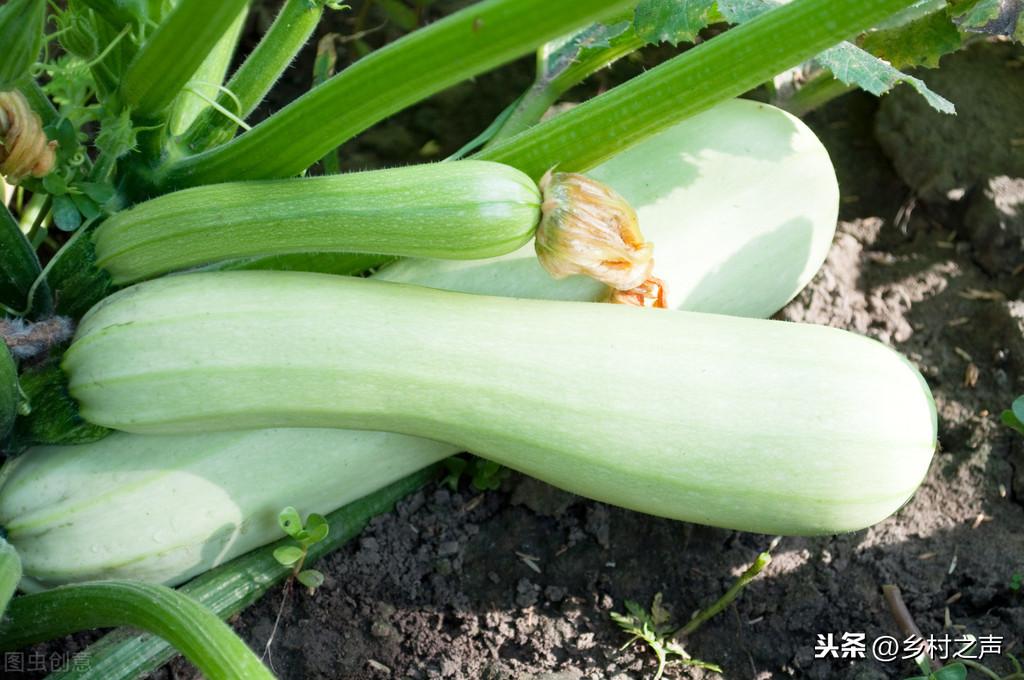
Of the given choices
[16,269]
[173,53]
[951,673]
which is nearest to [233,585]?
[16,269]

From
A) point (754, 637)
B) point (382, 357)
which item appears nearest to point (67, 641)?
point (382, 357)

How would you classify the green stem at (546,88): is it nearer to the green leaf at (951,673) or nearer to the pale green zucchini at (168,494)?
the pale green zucchini at (168,494)

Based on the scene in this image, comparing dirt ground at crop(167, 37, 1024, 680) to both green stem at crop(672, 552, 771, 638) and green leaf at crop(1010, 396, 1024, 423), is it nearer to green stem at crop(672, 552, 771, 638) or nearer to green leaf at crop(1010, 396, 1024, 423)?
green stem at crop(672, 552, 771, 638)

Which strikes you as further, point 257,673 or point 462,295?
point 462,295

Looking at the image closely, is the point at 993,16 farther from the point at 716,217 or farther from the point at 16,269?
the point at 16,269

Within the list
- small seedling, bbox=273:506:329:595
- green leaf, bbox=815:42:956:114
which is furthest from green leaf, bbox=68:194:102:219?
green leaf, bbox=815:42:956:114

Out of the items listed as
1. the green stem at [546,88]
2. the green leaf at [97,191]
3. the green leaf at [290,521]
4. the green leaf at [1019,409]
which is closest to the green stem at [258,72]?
the green leaf at [97,191]

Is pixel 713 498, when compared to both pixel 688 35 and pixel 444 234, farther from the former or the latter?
pixel 688 35
